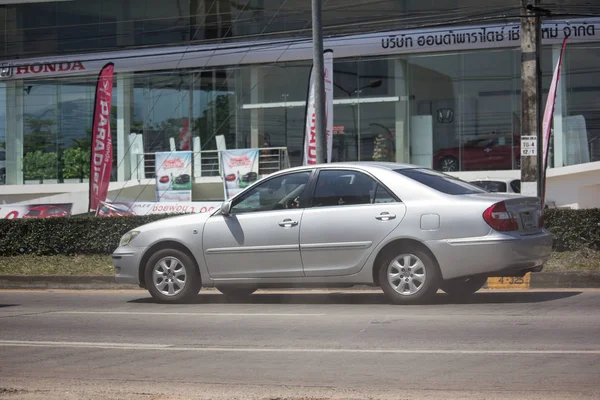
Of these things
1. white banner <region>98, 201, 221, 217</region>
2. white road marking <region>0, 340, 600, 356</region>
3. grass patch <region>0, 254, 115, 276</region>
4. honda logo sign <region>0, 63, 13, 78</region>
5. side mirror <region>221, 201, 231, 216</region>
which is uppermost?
honda logo sign <region>0, 63, 13, 78</region>

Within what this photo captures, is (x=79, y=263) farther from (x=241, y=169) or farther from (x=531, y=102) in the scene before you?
(x=241, y=169)

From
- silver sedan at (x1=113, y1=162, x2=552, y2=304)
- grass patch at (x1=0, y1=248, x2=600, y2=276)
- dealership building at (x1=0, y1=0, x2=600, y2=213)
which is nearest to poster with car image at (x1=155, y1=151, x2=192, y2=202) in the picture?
dealership building at (x1=0, y1=0, x2=600, y2=213)

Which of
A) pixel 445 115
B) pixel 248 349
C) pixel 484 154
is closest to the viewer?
pixel 248 349

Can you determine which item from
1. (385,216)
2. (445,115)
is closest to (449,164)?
(445,115)

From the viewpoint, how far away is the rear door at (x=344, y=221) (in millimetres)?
10062

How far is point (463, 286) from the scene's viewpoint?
10.8 m

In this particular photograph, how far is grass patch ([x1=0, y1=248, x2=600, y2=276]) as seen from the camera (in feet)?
44.2

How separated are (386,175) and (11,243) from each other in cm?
1067

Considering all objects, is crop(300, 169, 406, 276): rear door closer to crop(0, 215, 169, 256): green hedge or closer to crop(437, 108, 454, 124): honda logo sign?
crop(0, 215, 169, 256): green hedge

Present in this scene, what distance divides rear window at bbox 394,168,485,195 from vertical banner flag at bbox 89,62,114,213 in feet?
53.9

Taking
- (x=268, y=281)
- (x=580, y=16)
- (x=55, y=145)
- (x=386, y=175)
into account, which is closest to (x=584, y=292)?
(x=386, y=175)

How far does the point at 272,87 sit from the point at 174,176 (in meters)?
4.49

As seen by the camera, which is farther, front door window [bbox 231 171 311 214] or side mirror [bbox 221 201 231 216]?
side mirror [bbox 221 201 231 216]

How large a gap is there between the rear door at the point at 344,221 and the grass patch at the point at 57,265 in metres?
6.09
